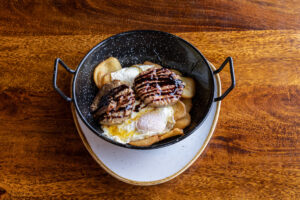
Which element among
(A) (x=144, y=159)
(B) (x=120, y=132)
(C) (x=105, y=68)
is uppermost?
(C) (x=105, y=68)

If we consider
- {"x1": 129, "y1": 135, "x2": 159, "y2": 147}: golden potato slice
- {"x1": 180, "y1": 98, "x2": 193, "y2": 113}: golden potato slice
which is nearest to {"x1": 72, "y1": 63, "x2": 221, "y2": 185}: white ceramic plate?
{"x1": 129, "y1": 135, "x2": 159, "y2": 147}: golden potato slice

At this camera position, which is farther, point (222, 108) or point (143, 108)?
point (222, 108)

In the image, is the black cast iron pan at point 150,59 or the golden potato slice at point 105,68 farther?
the golden potato slice at point 105,68

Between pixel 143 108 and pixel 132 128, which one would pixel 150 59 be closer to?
pixel 143 108

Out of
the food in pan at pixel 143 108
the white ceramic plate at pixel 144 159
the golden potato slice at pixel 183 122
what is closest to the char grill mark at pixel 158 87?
the food in pan at pixel 143 108

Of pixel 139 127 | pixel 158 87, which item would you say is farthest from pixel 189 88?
pixel 139 127

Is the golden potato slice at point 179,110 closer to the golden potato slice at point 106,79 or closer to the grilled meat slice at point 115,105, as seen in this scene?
the grilled meat slice at point 115,105
